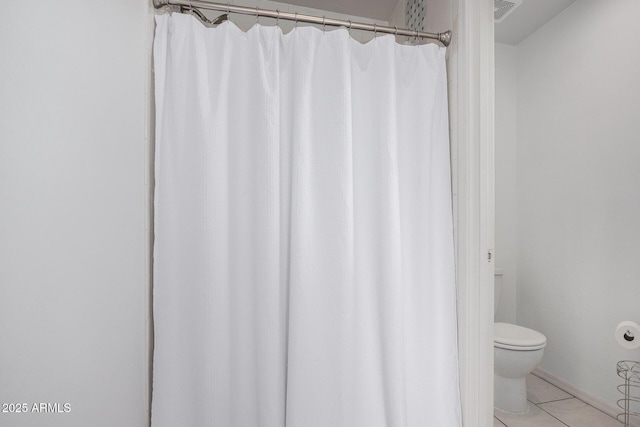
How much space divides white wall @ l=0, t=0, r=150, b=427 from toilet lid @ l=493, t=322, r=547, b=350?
1.86 m

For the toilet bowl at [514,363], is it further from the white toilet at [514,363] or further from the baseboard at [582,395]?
the baseboard at [582,395]

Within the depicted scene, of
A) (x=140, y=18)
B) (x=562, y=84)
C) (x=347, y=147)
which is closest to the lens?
(x=140, y=18)

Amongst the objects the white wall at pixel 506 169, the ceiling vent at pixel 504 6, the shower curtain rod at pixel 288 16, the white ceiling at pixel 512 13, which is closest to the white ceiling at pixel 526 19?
the white ceiling at pixel 512 13

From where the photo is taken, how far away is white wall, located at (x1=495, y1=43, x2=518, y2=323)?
2.64 metres

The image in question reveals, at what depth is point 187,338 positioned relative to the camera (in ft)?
3.83

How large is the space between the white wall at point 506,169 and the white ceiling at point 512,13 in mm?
152

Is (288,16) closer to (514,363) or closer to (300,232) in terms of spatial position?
(300,232)

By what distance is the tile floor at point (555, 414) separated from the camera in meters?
1.84

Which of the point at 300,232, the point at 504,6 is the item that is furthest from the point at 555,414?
the point at 504,6

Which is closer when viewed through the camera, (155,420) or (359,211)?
(155,420)

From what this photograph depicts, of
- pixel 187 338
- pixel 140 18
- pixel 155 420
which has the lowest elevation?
pixel 155 420

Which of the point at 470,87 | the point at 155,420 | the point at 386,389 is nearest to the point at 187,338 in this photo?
the point at 155,420

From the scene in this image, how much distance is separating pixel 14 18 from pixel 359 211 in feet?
3.69

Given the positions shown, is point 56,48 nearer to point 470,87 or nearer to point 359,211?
point 359,211
